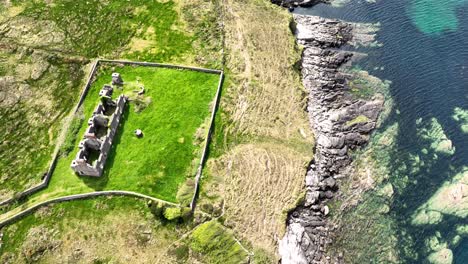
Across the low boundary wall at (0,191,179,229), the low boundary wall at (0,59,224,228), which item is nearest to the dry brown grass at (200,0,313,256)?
the low boundary wall at (0,59,224,228)

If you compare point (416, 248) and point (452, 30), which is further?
point (452, 30)

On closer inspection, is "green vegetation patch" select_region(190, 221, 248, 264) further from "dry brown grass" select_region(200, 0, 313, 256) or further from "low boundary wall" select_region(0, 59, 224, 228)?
"low boundary wall" select_region(0, 59, 224, 228)

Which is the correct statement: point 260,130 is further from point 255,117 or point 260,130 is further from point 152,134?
point 152,134

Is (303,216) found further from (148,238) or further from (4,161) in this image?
(4,161)

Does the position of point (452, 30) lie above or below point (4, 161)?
above

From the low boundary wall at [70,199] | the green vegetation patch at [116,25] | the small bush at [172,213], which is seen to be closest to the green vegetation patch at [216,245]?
the small bush at [172,213]

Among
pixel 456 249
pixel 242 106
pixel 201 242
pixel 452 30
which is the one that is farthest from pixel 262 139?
pixel 452 30

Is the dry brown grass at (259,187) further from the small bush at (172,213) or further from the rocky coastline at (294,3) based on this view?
the rocky coastline at (294,3)

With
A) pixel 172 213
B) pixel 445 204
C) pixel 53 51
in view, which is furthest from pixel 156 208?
pixel 445 204
